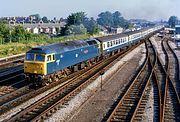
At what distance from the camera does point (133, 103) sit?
1877cm

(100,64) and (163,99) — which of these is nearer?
(163,99)

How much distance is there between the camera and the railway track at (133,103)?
16081 millimetres

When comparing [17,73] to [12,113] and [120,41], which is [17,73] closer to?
[12,113]

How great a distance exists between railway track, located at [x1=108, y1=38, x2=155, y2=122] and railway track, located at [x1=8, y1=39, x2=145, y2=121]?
3.50m

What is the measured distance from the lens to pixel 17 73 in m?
28.3

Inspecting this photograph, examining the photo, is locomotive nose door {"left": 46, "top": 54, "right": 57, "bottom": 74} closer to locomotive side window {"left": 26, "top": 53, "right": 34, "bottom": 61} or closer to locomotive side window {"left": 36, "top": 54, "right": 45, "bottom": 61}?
locomotive side window {"left": 36, "top": 54, "right": 45, "bottom": 61}

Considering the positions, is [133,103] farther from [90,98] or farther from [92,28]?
[92,28]

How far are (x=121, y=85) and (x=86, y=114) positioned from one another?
25.4 feet

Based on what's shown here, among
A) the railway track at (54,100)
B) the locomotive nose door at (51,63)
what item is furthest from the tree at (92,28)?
the locomotive nose door at (51,63)

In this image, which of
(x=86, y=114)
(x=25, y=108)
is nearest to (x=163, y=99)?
(x=86, y=114)

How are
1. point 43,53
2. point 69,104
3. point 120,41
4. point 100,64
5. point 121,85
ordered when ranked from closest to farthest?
1. point 69,104
2. point 43,53
3. point 121,85
4. point 100,64
5. point 120,41

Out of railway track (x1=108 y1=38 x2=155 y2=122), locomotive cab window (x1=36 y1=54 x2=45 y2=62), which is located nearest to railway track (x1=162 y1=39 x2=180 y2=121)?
railway track (x1=108 y1=38 x2=155 y2=122)

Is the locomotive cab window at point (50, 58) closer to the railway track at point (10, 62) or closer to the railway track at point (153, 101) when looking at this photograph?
the railway track at point (153, 101)

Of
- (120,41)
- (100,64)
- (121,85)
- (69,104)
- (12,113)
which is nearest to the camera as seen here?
(12,113)
